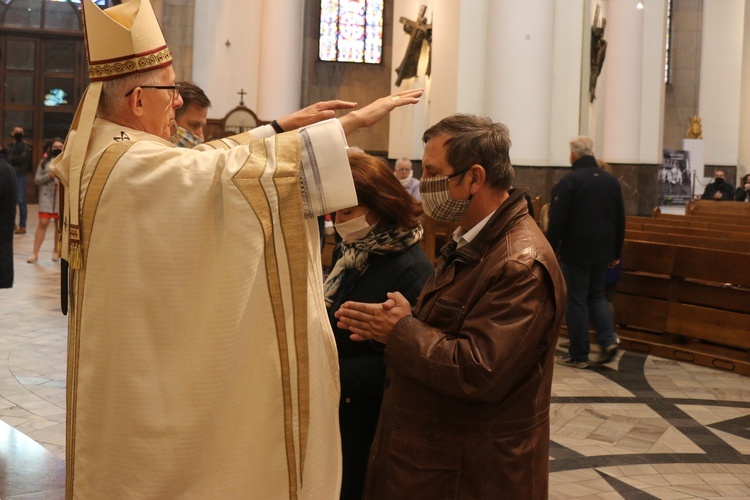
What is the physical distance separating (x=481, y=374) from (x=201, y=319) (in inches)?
26.1

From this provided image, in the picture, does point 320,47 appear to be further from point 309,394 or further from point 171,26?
point 309,394

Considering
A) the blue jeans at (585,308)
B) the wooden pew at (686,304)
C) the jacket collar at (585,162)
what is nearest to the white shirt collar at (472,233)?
the blue jeans at (585,308)

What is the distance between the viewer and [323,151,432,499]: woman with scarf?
2.89 m

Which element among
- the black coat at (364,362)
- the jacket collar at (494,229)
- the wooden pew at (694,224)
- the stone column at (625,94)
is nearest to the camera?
the jacket collar at (494,229)

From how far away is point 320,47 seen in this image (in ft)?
76.4

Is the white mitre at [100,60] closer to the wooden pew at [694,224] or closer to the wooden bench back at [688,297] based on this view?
the wooden bench back at [688,297]

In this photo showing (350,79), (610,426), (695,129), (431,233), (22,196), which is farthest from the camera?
(695,129)

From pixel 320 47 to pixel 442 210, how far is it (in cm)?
2148

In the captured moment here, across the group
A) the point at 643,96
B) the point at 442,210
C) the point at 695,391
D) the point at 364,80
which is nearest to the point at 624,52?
the point at 643,96

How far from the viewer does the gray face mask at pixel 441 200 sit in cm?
241

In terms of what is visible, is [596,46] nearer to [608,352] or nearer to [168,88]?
[608,352]

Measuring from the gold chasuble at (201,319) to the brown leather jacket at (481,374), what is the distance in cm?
24

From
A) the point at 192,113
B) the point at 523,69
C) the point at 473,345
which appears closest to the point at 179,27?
the point at 523,69

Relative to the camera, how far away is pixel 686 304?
317 inches
